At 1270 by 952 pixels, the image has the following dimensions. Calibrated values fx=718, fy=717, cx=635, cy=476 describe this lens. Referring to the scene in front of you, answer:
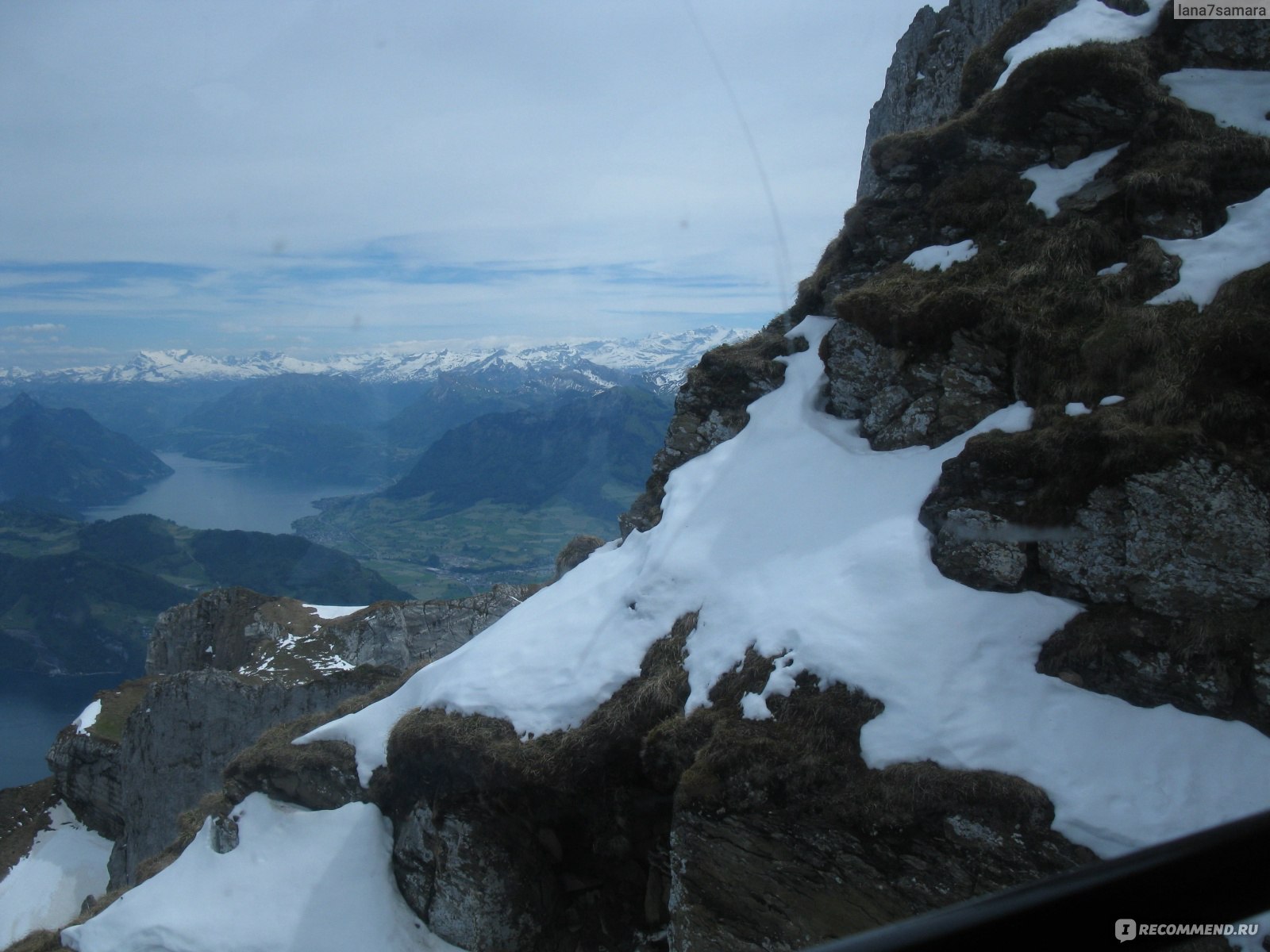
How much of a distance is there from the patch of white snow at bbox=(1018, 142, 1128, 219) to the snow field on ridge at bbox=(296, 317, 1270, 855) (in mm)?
5256

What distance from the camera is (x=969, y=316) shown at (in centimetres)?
1334

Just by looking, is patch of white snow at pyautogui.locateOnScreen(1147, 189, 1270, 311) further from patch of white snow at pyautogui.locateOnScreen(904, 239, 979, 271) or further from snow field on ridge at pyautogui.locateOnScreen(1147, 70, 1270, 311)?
patch of white snow at pyautogui.locateOnScreen(904, 239, 979, 271)

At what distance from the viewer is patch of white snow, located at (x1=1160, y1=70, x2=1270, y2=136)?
46.6 feet

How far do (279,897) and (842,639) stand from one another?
10763 mm

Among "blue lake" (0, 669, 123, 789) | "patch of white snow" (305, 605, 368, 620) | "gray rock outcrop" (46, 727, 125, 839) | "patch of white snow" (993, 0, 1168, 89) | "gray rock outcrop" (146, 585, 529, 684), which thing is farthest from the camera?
"blue lake" (0, 669, 123, 789)

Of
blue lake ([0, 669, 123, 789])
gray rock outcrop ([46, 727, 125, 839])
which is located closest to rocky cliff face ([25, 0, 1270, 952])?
gray rock outcrop ([46, 727, 125, 839])

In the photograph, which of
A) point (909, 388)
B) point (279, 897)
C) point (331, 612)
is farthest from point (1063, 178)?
point (331, 612)

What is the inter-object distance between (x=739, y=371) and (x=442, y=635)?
27.2 m

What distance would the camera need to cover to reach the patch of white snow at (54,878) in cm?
3128

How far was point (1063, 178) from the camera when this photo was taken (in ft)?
50.0

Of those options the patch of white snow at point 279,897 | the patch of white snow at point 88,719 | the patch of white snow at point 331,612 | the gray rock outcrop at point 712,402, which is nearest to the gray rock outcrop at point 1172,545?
the gray rock outcrop at point 712,402

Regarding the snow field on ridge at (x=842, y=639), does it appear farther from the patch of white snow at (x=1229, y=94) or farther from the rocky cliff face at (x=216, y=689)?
the rocky cliff face at (x=216, y=689)

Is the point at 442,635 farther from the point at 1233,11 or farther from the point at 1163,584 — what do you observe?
the point at 1233,11

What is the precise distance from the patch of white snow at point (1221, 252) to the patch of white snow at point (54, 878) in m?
43.2
